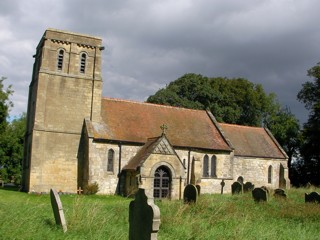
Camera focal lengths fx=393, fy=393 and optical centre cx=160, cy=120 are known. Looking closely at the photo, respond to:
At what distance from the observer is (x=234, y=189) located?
2738 cm

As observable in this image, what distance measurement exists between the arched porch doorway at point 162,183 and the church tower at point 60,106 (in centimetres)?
644

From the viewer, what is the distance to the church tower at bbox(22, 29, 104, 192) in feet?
97.8

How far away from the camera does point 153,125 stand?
111ft

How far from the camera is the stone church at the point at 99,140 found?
29266mm

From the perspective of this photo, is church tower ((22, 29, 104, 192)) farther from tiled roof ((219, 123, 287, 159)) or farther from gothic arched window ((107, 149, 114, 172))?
tiled roof ((219, 123, 287, 159))

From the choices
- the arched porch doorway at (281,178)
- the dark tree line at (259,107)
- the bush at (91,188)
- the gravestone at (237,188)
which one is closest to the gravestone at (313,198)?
the gravestone at (237,188)

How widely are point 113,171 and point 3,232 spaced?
863 inches

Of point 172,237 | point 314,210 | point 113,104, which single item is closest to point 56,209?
point 172,237

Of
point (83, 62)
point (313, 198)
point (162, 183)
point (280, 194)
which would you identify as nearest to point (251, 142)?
point (162, 183)

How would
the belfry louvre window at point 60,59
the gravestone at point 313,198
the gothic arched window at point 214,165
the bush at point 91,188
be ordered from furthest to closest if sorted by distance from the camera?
the gothic arched window at point 214,165, the belfry louvre window at point 60,59, the bush at point 91,188, the gravestone at point 313,198

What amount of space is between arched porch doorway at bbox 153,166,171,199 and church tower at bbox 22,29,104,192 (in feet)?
21.1

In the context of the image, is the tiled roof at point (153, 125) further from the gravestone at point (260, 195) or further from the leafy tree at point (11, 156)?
the leafy tree at point (11, 156)

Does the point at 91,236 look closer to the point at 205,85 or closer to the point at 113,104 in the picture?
the point at 113,104

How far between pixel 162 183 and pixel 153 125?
6.25m
